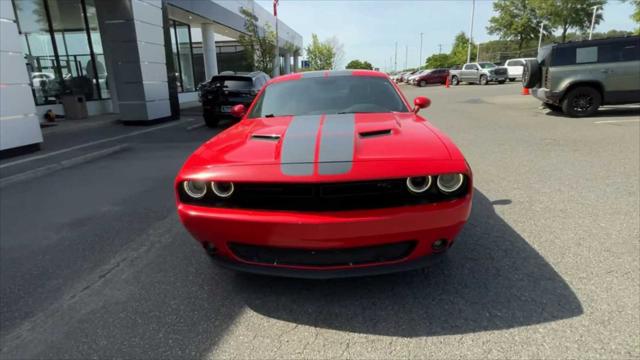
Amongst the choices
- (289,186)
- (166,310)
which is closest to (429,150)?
(289,186)

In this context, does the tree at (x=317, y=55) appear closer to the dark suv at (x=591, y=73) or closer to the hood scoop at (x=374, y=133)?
the dark suv at (x=591, y=73)

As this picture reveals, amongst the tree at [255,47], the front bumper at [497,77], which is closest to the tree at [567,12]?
the front bumper at [497,77]

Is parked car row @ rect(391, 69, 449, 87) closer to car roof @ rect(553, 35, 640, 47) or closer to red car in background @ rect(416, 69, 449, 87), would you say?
red car in background @ rect(416, 69, 449, 87)

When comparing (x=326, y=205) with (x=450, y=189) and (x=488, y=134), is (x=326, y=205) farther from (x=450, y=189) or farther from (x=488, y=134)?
(x=488, y=134)

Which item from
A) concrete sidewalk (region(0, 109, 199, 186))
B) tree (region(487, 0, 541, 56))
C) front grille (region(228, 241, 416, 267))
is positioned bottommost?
concrete sidewalk (region(0, 109, 199, 186))

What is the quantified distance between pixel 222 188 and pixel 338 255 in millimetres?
784

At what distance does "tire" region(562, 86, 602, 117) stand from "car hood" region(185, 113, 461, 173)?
9.35 meters

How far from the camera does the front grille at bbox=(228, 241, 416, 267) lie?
203 centimetres

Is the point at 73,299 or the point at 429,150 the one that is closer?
the point at 429,150

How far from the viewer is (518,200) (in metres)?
3.97

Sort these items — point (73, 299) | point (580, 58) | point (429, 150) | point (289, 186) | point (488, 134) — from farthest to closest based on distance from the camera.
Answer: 1. point (580, 58)
2. point (488, 134)
3. point (73, 299)
4. point (429, 150)
5. point (289, 186)

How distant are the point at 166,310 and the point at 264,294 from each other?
2.03ft

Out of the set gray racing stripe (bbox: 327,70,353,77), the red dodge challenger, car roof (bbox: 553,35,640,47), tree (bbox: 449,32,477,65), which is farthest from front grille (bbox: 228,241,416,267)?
tree (bbox: 449,32,477,65)

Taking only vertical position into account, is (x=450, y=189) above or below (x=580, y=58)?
below
